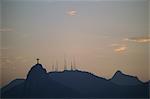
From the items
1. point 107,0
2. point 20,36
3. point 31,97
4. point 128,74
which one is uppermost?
point 107,0

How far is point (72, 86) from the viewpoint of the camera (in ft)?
12.3

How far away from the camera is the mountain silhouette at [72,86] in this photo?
3.71 m

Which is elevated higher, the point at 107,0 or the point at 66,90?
the point at 107,0

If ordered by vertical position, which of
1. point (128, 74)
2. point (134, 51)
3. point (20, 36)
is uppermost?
point (20, 36)

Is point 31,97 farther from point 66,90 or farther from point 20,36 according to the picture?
point 20,36

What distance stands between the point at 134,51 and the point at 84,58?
71 cm

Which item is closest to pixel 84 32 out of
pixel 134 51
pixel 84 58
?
pixel 84 58

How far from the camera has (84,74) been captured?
371 cm

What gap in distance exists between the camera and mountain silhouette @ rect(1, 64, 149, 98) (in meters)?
3.71

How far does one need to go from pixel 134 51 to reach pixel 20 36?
160 cm

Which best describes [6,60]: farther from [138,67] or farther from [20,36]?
[138,67]

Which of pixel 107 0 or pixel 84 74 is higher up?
pixel 107 0

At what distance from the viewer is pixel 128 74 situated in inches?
147

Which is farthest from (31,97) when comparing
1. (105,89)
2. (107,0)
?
(107,0)
